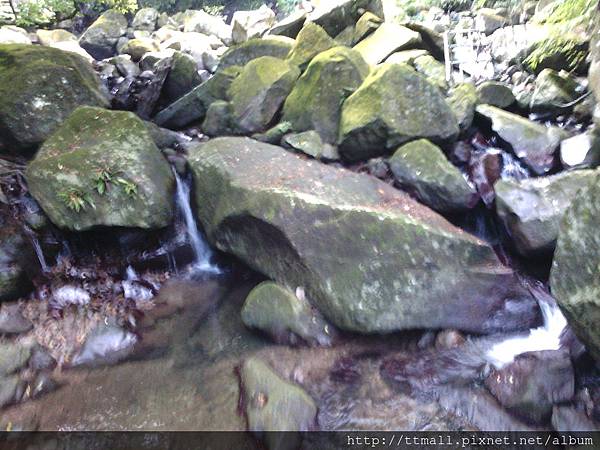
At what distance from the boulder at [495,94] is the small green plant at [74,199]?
7.29 metres

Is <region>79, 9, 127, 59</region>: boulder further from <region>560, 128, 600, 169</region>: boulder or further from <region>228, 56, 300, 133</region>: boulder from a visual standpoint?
<region>560, 128, 600, 169</region>: boulder

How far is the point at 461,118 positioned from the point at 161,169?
207 inches

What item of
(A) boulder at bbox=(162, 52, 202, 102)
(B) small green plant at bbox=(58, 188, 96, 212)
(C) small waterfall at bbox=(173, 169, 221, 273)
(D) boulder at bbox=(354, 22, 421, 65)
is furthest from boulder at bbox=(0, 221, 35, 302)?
(D) boulder at bbox=(354, 22, 421, 65)

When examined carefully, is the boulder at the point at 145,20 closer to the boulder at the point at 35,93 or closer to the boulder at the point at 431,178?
the boulder at the point at 35,93

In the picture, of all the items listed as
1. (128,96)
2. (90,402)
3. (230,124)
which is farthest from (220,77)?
(90,402)

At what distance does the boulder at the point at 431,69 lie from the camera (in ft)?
29.5

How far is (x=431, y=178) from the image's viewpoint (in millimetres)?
5891

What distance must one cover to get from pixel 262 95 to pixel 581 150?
5.58 metres

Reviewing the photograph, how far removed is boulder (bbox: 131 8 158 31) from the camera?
20714 millimetres

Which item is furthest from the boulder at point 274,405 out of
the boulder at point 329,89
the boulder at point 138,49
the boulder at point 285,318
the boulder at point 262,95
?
the boulder at point 138,49

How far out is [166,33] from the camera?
19656 millimetres

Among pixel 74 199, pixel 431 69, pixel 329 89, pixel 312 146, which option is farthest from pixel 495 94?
pixel 74 199

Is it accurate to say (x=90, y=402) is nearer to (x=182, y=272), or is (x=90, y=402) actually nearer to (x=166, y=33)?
(x=182, y=272)

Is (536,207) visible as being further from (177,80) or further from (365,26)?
(177,80)
